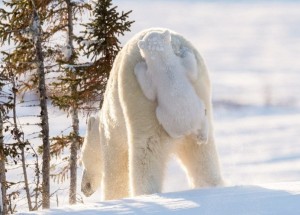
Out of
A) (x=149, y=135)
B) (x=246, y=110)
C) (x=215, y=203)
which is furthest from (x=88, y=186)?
(x=246, y=110)

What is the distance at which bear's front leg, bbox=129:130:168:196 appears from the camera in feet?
27.8

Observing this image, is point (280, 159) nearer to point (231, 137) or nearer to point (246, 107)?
point (231, 137)

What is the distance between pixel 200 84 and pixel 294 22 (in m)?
61.7

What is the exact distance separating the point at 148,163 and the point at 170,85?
0.85 m

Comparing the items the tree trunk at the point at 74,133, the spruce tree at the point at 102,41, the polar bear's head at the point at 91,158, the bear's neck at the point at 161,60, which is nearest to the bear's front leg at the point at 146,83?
the bear's neck at the point at 161,60

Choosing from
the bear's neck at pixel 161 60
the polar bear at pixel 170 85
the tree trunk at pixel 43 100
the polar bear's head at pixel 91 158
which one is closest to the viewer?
the polar bear at pixel 170 85

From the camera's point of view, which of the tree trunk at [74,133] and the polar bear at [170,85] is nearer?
the polar bear at [170,85]

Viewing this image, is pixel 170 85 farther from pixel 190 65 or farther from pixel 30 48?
pixel 30 48

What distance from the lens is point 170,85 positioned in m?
8.19

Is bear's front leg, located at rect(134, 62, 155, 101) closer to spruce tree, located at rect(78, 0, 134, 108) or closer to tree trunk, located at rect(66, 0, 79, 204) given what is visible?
spruce tree, located at rect(78, 0, 134, 108)

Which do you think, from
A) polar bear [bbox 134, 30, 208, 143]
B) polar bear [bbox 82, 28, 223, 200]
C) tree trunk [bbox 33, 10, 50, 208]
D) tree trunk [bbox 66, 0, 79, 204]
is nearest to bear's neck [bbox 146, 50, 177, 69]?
polar bear [bbox 134, 30, 208, 143]

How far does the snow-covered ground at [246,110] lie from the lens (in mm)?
6922

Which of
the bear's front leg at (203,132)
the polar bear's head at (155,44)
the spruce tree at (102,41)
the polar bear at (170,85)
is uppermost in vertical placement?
the spruce tree at (102,41)

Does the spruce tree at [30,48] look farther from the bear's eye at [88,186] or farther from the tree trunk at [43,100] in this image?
the bear's eye at [88,186]
